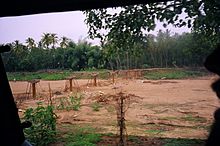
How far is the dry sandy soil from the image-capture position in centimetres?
702

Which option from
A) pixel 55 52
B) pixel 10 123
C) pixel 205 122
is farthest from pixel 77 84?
pixel 10 123

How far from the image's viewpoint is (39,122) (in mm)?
6168

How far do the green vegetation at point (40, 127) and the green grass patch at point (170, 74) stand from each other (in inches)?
399

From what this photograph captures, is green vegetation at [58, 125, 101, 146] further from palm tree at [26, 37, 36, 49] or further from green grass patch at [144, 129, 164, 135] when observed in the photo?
palm tree at [26, 37, 36, 49]

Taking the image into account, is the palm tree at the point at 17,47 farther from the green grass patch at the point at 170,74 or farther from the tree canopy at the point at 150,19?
the tree canopy at the point at 150,19

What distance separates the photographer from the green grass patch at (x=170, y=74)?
1472 centimetres

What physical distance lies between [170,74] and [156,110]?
7.19 metres

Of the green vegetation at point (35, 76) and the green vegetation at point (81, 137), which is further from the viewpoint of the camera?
the green vegetation at point (35, 76)

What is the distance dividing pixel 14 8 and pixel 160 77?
15.0 m

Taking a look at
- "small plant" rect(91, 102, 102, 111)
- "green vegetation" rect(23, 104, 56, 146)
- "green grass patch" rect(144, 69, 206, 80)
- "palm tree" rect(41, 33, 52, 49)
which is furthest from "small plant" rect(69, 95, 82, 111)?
"palm tree" rect(41, 33, 52, 49)

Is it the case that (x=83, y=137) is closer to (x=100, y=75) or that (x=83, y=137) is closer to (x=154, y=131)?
(x=154, y=131)

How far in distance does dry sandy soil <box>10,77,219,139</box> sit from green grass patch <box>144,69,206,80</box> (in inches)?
18.3

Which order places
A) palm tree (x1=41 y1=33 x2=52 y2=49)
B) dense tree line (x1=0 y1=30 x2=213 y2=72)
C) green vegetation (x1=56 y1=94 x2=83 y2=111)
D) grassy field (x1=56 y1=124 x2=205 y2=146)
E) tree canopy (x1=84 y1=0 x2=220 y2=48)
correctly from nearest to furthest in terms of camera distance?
tree canopy (x1=84 y1=0 x2=220 y2=48)
grassy field (x1=56 y1=124 x2=205 y2=146)
green vegetation (x1=56 y1=94 x2=83 y2=111)
dense tree line (x1=0 y1=30 x2=213 y2=72)
palm tree (x1=41 y1=33 x2=52 y2=49)

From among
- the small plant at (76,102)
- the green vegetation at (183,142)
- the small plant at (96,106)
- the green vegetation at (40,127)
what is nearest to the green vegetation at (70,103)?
the small plant at (76,102)
